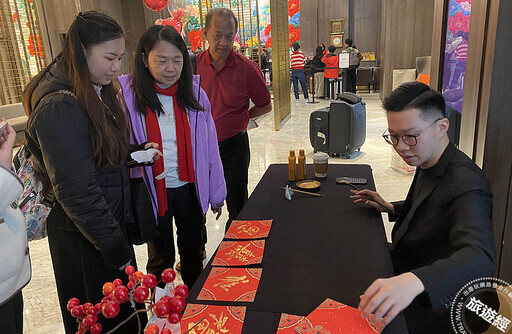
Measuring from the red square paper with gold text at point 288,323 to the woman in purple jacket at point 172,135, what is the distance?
2.85 feet

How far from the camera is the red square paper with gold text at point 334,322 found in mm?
855

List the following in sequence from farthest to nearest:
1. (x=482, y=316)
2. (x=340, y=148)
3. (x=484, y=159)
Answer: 1. (x=340, y=148)
2. (x=484, y=159)
3. (x=482, y=316)

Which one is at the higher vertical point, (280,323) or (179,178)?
(179,178)

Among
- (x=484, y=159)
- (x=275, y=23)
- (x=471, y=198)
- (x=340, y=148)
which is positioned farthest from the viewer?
(x=275, y=23)

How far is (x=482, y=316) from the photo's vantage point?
122 centimetres

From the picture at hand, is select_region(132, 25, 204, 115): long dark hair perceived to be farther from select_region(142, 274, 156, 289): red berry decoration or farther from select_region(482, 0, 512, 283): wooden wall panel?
select_region(482, 0, 512, 283): wooden wall panel

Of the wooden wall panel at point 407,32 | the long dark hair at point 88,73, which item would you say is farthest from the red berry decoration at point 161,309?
the wooden wall panel at point 407,32

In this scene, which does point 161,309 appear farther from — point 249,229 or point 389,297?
point 249,229

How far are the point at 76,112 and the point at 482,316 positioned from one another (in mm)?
1493

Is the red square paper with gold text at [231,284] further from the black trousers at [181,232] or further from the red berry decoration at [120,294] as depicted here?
the black trousers at [181,232]

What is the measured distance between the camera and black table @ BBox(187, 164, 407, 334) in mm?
964

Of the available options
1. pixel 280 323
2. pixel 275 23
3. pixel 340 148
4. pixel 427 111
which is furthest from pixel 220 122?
pixel 275 23

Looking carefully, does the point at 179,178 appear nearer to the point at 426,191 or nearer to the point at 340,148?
the point at 426,191

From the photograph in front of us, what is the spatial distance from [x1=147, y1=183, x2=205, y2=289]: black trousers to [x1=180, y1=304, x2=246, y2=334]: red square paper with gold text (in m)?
0.78
